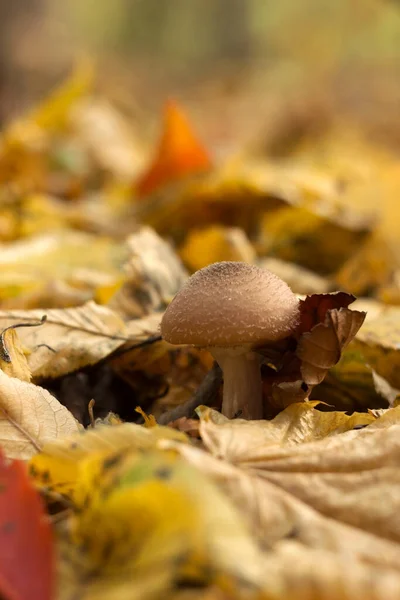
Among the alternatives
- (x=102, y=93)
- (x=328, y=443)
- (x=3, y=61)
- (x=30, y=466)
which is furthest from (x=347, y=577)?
(x=102, y=93)

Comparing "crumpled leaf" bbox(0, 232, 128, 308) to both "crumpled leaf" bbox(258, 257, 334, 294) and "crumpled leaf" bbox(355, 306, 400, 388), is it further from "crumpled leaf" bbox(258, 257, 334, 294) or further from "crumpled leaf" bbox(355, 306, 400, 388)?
"crumpled leaf" bbox(355, 306, 400, 388)

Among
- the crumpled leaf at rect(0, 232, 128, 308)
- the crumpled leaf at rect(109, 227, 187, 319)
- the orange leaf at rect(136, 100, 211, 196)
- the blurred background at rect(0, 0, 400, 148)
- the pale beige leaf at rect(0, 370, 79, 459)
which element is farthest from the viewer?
the blurred background at rect(0, 0, 400, 148)

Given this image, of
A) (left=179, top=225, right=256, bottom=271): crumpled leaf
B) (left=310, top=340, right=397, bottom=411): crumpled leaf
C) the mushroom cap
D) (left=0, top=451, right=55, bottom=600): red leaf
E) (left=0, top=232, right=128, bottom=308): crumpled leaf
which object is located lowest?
(left=0, top=232, right=128, bottom=308): crumpled leaf

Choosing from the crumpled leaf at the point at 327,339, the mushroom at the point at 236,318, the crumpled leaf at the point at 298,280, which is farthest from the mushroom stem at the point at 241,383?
the crumpled leaf at the point at 298,280

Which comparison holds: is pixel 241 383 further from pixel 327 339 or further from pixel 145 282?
pixel 145 282

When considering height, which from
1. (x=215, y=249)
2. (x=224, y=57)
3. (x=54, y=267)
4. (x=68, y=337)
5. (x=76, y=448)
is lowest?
(x=224, y=57)

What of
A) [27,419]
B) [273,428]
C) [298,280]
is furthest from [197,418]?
[298,280]

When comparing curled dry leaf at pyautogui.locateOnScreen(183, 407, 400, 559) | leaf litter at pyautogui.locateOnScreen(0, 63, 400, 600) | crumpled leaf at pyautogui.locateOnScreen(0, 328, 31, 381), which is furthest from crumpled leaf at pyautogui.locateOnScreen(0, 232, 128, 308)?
curled dry leaf at pyautogui.locateOnScreen(183, 407, 400, 559)
